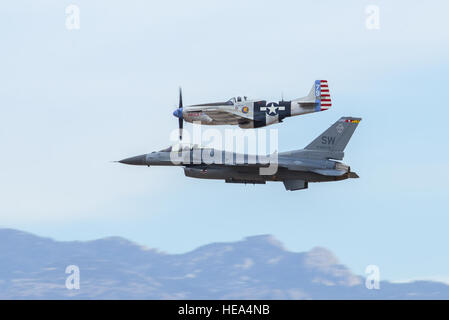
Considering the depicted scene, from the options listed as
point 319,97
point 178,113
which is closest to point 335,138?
point 319,97

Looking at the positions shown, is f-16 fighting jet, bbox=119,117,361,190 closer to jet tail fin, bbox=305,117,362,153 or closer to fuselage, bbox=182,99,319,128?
jet tail fin, bbox=305,117,362,153

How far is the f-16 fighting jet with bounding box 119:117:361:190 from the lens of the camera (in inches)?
2645

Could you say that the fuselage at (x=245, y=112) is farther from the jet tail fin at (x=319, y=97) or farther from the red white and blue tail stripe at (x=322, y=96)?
the red white and blue tail stripe at (x=322, y=96)

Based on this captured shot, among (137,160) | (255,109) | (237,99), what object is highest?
(237,99)

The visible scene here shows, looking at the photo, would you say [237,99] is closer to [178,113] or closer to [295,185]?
[178,113]

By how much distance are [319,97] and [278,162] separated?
6456 mm

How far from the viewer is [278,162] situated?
67312 millimetres

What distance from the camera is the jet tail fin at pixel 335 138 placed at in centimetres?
6881

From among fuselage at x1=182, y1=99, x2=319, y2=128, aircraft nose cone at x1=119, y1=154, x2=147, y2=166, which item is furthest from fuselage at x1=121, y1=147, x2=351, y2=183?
fuselage at x1=182, y1=99, x2=319, y2=128

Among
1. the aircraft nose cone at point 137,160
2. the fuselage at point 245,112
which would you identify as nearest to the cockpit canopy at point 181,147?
the aircraft nose cone at point 137,160
